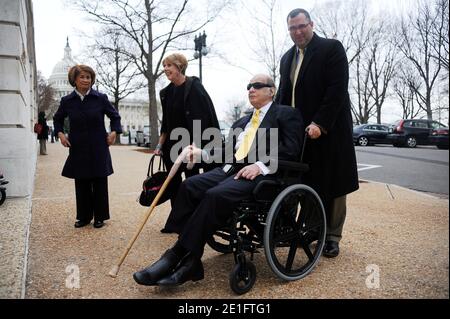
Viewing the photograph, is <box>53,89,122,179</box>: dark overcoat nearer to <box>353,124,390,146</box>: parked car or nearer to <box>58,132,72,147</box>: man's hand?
<box>58,132,72,147</box>: man's hand

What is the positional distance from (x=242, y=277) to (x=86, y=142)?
2.57m

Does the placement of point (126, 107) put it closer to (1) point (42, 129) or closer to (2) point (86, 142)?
(1) point (42, 129)

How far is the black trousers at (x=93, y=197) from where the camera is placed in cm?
433

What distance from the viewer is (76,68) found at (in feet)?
13.8

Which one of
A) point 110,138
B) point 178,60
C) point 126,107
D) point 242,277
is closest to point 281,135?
point 242,277

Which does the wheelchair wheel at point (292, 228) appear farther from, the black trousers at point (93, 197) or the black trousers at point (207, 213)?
the black trousers at point (93, 197)

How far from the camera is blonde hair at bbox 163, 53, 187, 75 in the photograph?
3.84 metres

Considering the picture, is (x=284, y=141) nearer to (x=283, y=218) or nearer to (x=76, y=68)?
(x=283, y=218)

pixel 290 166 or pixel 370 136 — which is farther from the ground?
pixel 290 166

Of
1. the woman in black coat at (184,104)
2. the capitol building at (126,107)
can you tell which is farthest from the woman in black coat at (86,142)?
the capitol building at (126,107)

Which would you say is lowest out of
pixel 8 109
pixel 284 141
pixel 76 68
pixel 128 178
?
pixel 128 178

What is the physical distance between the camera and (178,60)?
12.7 feet
